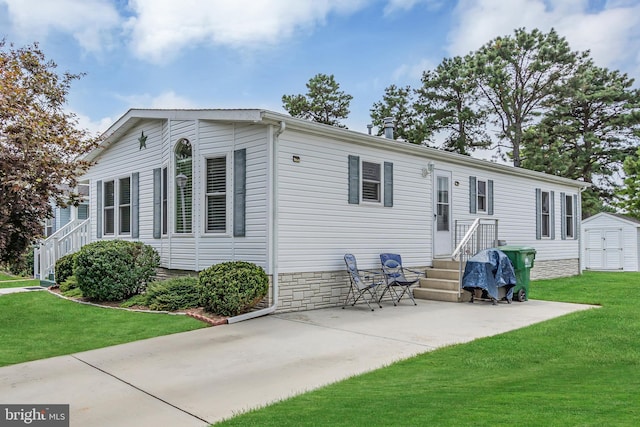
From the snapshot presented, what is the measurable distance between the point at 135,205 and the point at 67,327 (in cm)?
435

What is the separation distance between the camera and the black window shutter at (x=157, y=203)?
10.1 metres

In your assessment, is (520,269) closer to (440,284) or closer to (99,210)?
(440,284)

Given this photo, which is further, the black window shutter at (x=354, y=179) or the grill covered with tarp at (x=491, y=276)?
the grill covered with tarp at (x=491, y=276)

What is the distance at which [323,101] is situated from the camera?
2814 centimetres

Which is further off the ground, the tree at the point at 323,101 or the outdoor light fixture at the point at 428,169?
the tree at the point at 323,101

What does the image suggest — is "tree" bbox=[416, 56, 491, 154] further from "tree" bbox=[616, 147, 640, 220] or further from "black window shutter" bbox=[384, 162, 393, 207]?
"black window shutter" bbox=[384, 162, 393, 207]

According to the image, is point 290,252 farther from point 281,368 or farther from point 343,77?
point 343,77

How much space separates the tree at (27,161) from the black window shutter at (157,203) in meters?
1.98

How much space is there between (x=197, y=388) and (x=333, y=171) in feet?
17.7

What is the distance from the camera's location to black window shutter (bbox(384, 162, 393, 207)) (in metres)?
10.0

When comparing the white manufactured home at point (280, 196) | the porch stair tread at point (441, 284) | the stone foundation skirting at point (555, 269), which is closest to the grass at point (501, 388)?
the porch stair tread at point (441, 284)

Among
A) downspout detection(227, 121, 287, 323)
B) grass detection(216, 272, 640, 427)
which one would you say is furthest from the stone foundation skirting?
downspout detection(227, 121, 287, 323)

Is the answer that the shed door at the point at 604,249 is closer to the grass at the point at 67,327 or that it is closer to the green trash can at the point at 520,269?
the green trash can at the point at 520,269

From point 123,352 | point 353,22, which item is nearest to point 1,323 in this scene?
point 123,352
